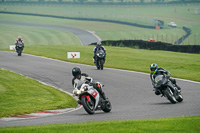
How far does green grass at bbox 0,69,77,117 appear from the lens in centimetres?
1483

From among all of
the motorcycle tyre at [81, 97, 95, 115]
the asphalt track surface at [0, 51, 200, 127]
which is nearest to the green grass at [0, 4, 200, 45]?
the asphalt track surface at [0, 51, 200, 127]

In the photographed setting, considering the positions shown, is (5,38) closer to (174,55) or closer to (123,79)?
(174,55)

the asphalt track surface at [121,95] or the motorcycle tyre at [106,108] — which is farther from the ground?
the motorcycle tyre at [106,108]

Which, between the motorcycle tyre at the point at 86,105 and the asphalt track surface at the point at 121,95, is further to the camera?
the motorcycle tyre at the point at 86,105

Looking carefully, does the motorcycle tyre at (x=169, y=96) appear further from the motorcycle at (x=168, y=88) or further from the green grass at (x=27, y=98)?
the green grass at (x=27, y=98)

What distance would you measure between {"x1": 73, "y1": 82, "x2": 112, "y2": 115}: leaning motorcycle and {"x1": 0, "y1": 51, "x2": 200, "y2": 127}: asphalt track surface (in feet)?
0.76

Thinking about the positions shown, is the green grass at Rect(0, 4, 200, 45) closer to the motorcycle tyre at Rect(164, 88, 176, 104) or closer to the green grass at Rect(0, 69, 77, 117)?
the green grass at Rect(0, 69, 77, 117)

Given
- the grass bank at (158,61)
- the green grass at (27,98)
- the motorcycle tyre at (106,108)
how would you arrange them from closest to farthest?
the motorcycle tyre at (106,108)
the green grass at (27,98)
the grass bank at (158,61)

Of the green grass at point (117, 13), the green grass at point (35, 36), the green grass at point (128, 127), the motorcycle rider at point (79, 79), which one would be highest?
the green grass at point (117, 13)

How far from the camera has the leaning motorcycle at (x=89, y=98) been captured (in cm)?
1279

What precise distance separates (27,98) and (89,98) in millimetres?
4781

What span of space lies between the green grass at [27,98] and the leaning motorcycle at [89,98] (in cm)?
238

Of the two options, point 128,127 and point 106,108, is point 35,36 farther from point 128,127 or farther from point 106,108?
point 128,127

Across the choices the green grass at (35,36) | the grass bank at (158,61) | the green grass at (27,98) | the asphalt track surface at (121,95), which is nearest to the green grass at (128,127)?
the asphalt track surface at (121,95)
